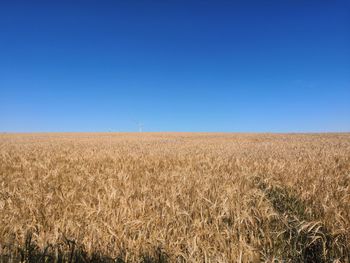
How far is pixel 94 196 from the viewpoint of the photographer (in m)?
3.72

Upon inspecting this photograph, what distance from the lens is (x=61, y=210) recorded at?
3.23 meters

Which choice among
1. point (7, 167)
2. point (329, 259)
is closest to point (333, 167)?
point (329, 259)

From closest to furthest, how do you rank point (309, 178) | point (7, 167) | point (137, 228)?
point (137, 228) < point (309, 178) < point (7, 167)

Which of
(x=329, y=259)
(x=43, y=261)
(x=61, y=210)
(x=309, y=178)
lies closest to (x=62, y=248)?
(x=43, y=261)

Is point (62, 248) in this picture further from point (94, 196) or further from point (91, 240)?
point (94, 196)

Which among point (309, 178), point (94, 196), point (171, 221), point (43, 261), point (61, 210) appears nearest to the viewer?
point (43, 261)

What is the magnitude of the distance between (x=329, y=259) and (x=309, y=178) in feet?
9.33

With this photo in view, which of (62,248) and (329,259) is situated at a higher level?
(62,248)

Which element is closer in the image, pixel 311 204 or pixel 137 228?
pixel 137 228

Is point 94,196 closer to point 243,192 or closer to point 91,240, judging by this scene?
point 91,240

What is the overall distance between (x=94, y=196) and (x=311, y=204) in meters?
2.95

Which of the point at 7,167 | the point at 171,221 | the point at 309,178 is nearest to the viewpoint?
the point at 171,221

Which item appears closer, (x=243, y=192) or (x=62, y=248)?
(x=62, y=248)

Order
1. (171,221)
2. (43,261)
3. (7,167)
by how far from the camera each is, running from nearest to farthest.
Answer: (43,261), (171,221), (7,167)
